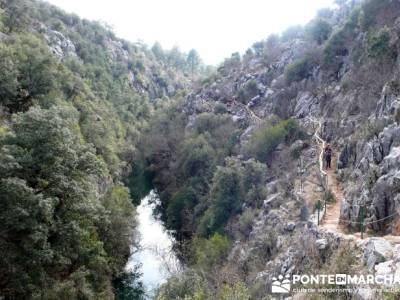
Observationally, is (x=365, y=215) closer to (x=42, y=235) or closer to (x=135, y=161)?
(x=42, y=235)

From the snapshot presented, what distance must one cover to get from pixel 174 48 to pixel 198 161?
4370 inches

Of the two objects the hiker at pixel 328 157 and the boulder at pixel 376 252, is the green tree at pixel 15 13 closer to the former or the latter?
the hiker at pixel 328 157

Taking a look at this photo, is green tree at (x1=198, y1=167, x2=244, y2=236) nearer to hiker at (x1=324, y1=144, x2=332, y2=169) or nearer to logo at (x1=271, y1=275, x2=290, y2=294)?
hiker at (x1=324, y1=144, x2=332, y2=169)

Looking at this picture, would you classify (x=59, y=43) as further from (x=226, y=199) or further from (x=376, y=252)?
(x=376, y=252)

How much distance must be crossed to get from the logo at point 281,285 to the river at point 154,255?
47.0ft

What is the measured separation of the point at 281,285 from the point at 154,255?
939 inches

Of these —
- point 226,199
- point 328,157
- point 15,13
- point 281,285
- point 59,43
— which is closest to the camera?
point 281,285

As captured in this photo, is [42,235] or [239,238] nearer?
[42,235]

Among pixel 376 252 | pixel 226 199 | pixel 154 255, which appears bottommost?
pixel 376 252

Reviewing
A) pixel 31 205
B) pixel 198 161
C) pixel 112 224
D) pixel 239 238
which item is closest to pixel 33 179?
pixel 31 205

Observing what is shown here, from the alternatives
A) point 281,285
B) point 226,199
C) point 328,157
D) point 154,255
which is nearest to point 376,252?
point 281,285

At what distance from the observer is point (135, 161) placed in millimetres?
67625

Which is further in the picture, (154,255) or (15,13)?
(15,13)

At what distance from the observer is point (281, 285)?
1898cm
